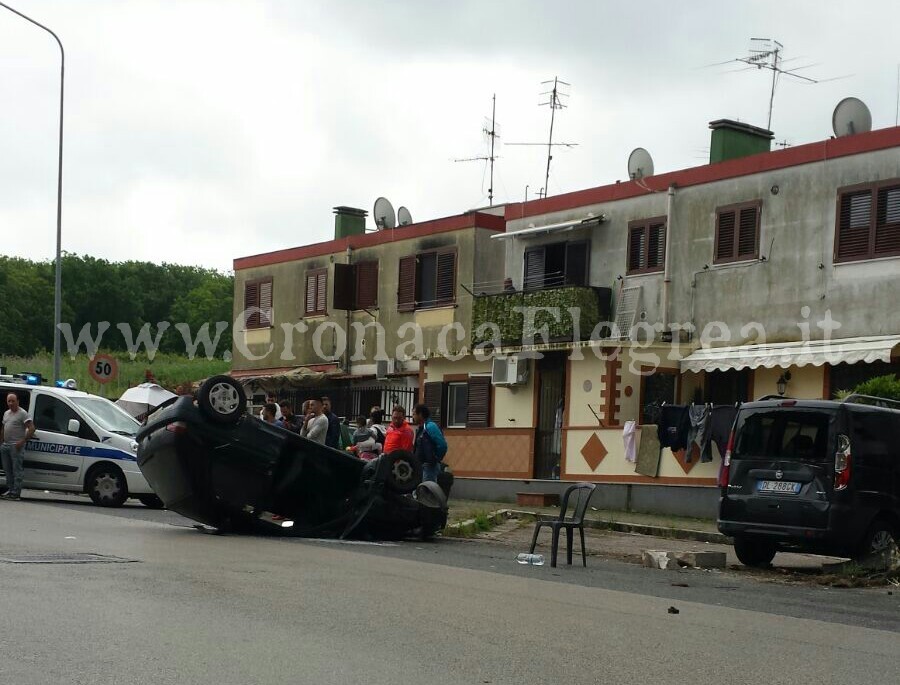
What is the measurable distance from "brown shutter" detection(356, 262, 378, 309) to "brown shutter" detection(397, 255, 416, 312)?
1.24 metres

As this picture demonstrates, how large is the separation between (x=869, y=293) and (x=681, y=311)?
4.68 meters

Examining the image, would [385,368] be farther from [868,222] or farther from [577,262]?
[868,222]

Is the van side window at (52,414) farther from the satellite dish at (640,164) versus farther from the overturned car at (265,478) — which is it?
the satellite dish at (640,164)

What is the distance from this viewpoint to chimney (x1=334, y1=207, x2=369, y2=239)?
139 ft

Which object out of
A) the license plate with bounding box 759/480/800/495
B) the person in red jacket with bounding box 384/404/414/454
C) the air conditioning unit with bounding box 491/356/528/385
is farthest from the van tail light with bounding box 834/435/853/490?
the air conditioning unit with bounding box 491/356/528/385

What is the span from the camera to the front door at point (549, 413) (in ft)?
97.3

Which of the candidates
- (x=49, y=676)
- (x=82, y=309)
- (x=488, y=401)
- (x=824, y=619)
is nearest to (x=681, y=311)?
(x=488, y=401)

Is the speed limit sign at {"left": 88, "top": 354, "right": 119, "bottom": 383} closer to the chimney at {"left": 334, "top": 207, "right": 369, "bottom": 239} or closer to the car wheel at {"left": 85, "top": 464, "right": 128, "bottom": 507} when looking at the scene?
the car wheel at {"left": 85, "top": 464, "right": 128, "bottom": 507}

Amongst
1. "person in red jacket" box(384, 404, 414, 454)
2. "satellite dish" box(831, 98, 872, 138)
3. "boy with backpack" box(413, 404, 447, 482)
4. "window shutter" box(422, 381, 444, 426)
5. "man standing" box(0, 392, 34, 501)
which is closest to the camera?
"person in red jacket" box(384, 404, 414, 454)

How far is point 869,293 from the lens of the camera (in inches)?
955

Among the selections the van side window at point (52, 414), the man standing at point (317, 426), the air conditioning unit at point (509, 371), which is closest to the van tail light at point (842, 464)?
the man standing at point (317, 426)

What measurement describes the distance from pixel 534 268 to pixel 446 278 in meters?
3.53

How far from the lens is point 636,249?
2945cm

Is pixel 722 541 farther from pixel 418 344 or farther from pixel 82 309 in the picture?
pixel 82 309
